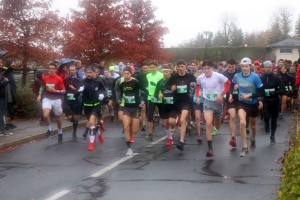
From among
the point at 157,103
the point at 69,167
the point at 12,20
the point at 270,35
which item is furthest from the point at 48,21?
the point at 270,35

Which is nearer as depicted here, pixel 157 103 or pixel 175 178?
pixel 175 178

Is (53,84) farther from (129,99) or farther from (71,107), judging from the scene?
(129,99)

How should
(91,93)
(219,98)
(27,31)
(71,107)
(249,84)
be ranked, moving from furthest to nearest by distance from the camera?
(27,31), (71,107), (91,93), (219,98), (249,84)

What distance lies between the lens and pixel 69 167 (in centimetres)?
1014

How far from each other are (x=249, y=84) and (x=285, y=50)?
210ft

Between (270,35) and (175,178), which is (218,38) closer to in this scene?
(270,35)

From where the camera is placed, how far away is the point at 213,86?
38.4 feet

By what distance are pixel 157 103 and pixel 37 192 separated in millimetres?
6446

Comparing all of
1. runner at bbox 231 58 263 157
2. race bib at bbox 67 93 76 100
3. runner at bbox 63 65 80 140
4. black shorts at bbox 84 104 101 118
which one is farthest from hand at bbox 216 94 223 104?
race bib at bbox 67 93 76 100

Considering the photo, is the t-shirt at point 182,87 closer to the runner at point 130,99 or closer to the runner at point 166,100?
the runner at point 166,100

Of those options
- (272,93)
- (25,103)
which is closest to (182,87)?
(272,93)

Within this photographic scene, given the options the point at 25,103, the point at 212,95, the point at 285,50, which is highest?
the point at 285,50

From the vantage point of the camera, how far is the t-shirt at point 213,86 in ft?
38.3

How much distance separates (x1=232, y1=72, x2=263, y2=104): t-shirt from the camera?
1138cm
